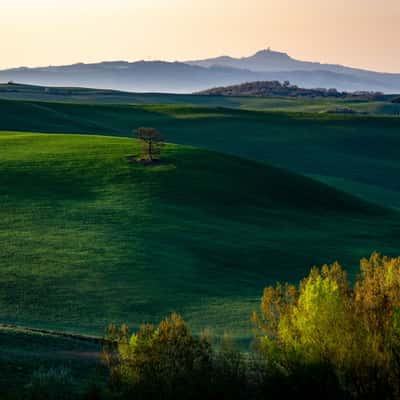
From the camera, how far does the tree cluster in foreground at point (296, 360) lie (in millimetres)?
21125

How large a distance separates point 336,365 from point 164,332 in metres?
4.92

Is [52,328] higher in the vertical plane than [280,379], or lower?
lower

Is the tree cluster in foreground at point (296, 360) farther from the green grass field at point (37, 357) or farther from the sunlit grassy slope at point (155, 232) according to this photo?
the sunlit grassy slope at point (155, 232)

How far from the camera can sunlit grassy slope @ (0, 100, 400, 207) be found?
10825 centimetres

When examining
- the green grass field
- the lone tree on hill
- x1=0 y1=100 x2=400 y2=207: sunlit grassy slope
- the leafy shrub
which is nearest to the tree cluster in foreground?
the leafy shrub

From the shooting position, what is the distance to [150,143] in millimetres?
74500

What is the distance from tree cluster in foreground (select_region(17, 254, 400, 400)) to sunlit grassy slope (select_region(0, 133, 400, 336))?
14.5m

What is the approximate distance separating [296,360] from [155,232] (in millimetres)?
32348

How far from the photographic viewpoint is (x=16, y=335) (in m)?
29.6

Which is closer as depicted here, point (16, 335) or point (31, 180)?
point (16, 335)

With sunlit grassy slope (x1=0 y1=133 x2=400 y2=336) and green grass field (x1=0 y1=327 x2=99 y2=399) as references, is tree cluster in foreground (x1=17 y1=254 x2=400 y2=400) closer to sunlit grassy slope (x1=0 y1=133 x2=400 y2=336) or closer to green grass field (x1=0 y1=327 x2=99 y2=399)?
green grass field (x1=0 y1=327 x2=99 y2=399)

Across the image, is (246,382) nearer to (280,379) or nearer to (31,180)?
(280,379)

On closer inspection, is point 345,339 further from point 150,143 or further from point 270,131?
point 270,131

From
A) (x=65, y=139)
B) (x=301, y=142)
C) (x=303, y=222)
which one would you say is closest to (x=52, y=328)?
(x=303, y=222)
